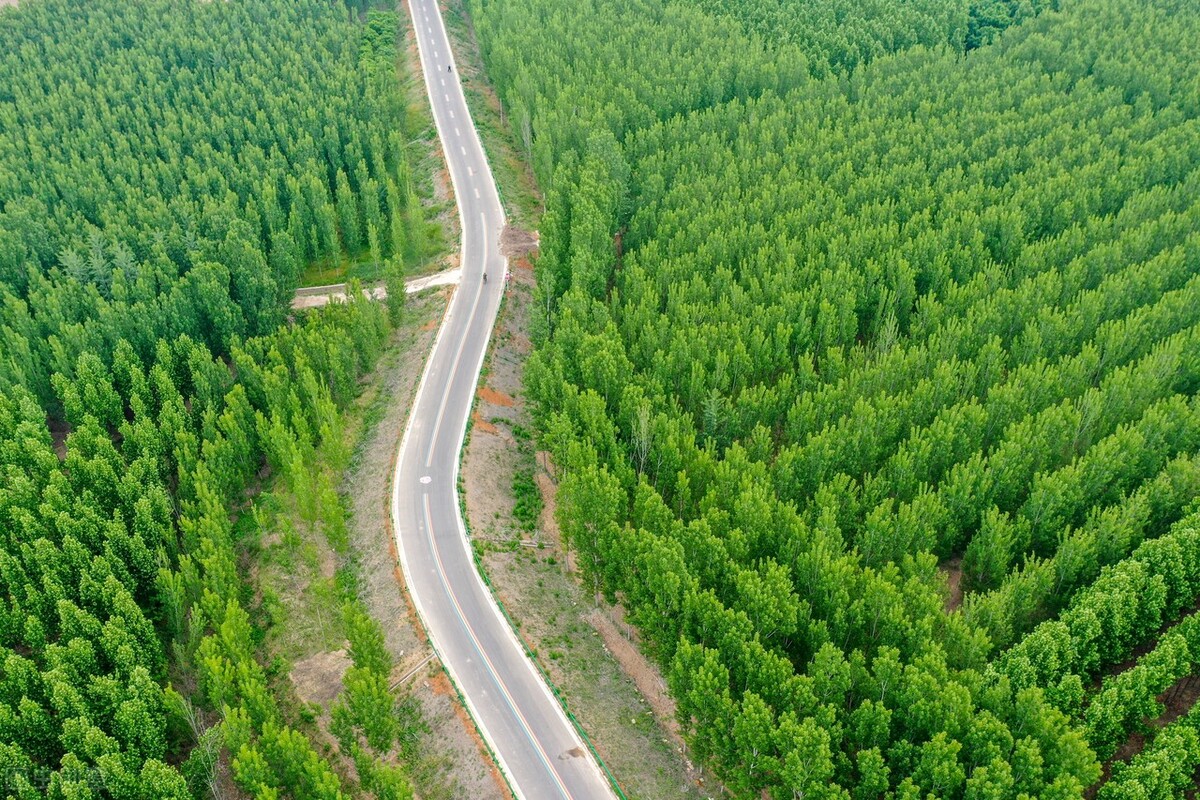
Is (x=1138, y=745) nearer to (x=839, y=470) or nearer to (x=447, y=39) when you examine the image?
(x=839, y=470)

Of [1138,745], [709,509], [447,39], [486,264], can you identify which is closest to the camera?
[1138,745]

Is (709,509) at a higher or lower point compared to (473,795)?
higher

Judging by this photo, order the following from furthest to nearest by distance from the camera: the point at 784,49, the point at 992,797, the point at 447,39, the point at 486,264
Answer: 1. the point at 447,39
2. the point at 784,49
3. the point at 486,264
4. the point at 992,797

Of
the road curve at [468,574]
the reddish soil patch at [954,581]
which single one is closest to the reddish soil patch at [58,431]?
the road curve at [468,574]

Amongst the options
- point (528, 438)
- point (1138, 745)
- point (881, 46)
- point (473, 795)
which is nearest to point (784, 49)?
point (881, 46)

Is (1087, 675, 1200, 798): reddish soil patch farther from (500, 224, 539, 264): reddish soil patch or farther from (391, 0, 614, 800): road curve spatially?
(500, 224, 539, 264): reddish soil patch

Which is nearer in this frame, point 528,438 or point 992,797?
point 992,797

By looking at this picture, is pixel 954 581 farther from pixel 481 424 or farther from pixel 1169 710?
pixel 481 424
